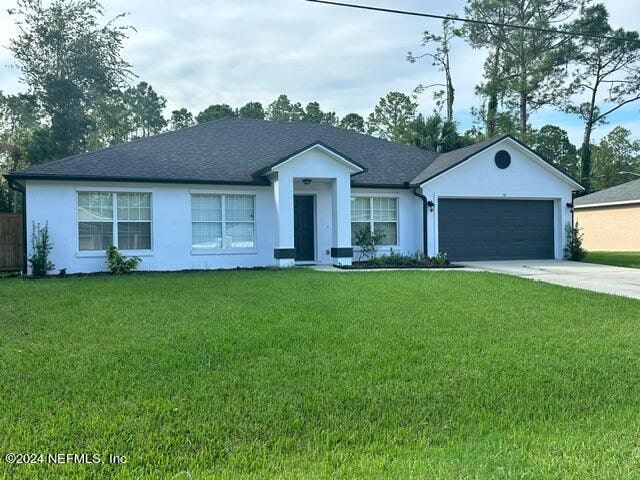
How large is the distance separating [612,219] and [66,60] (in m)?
35.3

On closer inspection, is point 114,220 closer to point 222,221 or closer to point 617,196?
point 222,221

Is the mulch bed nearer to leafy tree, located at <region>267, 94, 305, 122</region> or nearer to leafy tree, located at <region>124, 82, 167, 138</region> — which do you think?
leafy tree, located at <region>267, 94, 305, 122</region>

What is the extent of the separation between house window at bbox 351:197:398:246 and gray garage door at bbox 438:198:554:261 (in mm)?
1597

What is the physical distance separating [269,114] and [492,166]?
41947mm

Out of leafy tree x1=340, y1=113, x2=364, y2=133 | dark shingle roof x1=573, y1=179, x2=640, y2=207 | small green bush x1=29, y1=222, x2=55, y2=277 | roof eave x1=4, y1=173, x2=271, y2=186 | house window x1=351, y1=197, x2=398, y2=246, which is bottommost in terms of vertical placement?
small green bush x1=29, y1=222, x2=55, y2=277

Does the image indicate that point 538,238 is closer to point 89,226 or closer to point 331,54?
point 331,54

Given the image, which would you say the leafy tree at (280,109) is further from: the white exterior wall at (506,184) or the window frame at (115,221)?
the window frame at (115,221)

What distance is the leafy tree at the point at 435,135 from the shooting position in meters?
26.1

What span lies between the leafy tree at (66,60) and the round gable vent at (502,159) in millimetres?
26225

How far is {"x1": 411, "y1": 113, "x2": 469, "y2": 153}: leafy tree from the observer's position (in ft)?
85.6

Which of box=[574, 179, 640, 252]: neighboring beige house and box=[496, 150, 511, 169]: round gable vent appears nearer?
box=[496, 150, 511, 169]: round gable vent

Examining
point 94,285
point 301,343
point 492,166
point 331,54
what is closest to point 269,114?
point 331,54

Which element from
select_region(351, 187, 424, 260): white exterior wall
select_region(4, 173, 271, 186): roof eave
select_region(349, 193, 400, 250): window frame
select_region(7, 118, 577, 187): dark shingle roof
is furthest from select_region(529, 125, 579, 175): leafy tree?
select_region(4, 173, 271, 186): roof eave

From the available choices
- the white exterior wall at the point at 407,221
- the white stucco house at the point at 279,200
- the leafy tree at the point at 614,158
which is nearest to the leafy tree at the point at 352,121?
the leafy tree at the point at 614,158
